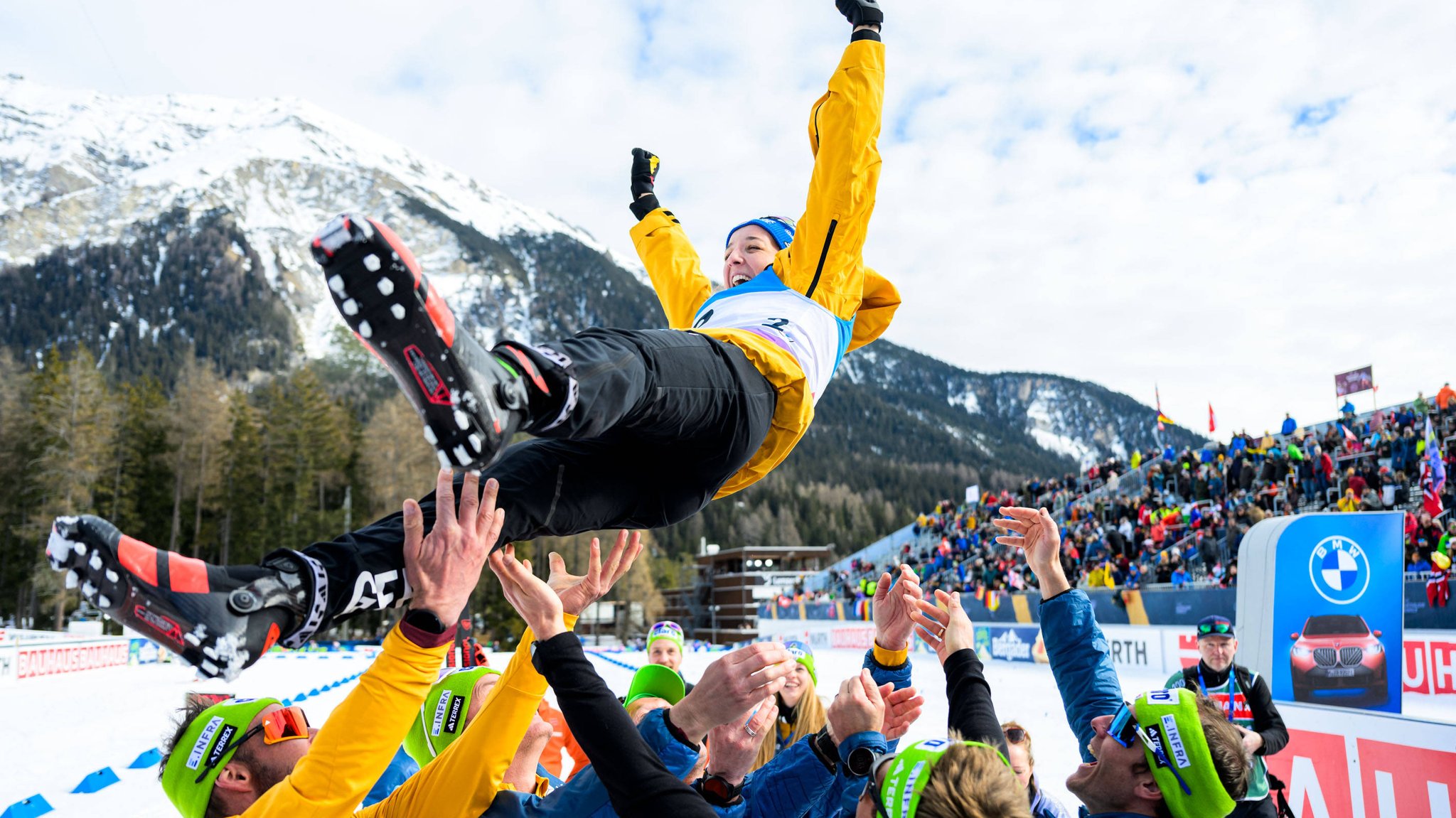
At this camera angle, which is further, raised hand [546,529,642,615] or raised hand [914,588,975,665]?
raised hand [914,588,975,665]

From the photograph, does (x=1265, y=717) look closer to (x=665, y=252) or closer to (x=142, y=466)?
(x=665, y=252)

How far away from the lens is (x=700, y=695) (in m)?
1.87

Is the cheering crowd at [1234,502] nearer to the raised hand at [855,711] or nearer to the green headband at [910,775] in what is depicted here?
the raised hand at [855,711]

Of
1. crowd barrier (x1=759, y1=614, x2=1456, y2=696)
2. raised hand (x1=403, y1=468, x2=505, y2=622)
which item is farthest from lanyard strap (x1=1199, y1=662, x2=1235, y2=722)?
raised hand (x1=403, y1=468, x2=505, y2=622)

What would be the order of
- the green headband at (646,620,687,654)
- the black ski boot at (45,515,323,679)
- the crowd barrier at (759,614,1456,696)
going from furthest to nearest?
1. the crowd barrier at (759,614,1456,696)
2. the green headband at (646,620,687,654)
3. the black ski boot at (45,515,323,679)

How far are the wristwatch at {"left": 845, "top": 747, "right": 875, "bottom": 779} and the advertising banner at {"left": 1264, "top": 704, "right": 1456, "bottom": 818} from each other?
346cm

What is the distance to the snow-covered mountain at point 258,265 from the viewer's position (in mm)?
114431

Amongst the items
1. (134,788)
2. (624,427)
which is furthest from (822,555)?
(624,427)

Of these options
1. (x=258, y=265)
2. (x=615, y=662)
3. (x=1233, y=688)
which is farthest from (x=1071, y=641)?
(x=258, y=265)

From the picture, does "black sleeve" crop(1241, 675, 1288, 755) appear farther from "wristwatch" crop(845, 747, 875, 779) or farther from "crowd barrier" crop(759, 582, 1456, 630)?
"wristwatch" crop(845, 747, 875, 779)

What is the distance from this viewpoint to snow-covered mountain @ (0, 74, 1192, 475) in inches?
4505

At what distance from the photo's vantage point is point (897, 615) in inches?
105

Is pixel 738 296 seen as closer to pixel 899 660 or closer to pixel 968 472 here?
pixel 899 660

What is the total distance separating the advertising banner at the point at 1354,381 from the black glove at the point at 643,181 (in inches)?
1166
